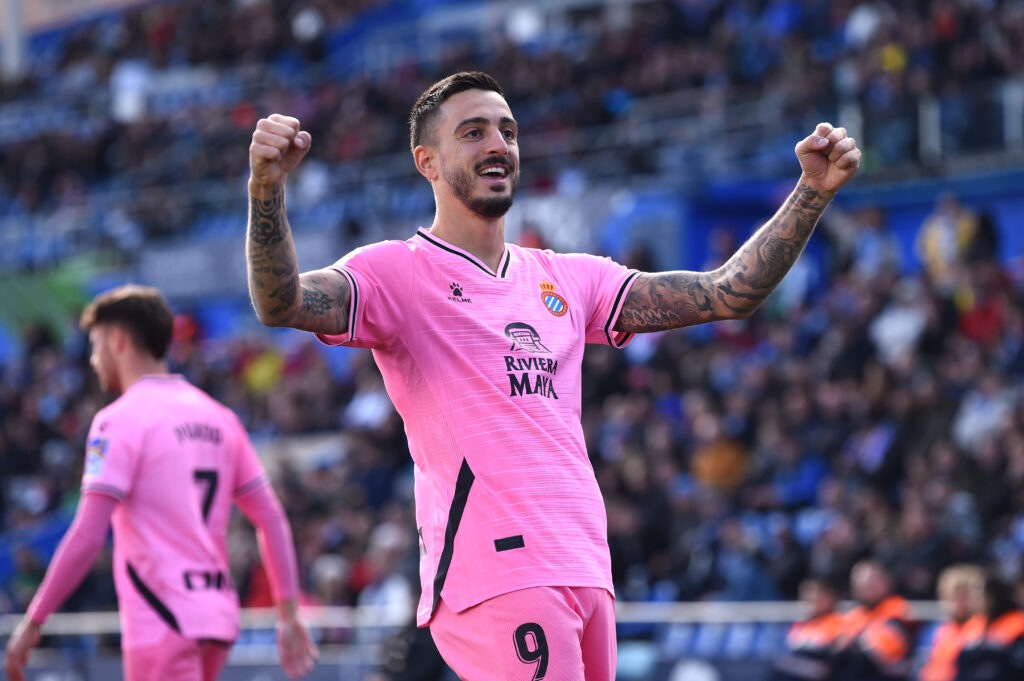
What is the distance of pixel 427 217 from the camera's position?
21391mm

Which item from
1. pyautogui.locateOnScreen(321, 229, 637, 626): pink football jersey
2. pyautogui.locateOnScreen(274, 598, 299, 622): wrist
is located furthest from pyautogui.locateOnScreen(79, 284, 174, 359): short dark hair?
pyautogui.locateOnScreen(321, 229, 637, 626): pink football jersey

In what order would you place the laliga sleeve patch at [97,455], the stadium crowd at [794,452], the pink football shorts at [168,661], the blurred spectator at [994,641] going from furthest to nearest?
the stadium crowd at [794,452]
the blurred spectator at [994,641]
the laliga sleeve patch at [97,455]
the pink football shorts at [168,661]

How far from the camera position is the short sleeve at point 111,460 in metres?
6.00

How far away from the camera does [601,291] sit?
482 cm

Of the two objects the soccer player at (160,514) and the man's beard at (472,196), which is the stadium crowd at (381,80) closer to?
the soccer player at (160,514)

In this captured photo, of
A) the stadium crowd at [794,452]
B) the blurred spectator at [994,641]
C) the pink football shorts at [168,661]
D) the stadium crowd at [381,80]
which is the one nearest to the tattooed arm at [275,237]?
the pink football shorts at [168,661]

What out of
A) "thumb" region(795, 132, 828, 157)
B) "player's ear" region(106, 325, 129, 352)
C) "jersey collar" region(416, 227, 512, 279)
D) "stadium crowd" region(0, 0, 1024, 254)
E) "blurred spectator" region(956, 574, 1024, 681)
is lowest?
"blurred spectator" region(956, 574, 1024, 681)

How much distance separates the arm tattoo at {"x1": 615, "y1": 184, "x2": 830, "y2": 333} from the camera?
4.56m

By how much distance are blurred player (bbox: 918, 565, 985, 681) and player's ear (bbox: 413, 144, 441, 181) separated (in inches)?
248

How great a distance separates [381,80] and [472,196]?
2244 cm

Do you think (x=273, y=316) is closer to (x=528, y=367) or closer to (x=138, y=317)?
(x=528, y=367)

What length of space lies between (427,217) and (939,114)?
7.61 m

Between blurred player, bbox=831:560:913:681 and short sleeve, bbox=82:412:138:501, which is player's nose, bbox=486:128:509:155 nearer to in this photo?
short sleeve, bbox=82:412:138:501

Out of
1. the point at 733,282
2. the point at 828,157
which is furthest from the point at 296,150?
the point at 828,157
